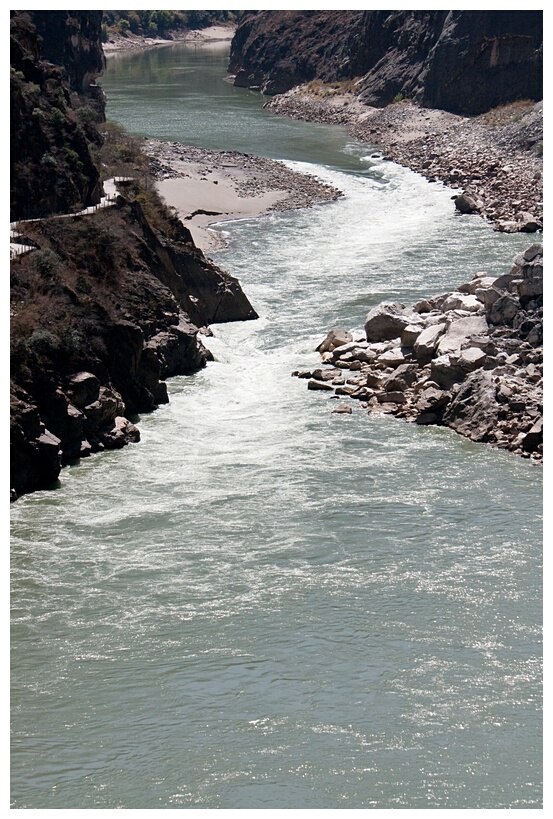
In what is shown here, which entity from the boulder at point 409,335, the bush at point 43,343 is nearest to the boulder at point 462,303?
the boulder at point 409,335

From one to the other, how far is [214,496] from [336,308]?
708 inches

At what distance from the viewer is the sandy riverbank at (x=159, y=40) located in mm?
169625

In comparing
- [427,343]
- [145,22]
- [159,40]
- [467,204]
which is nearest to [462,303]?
[427,343]

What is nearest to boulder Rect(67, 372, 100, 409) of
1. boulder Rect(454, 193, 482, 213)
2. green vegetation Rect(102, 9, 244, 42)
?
boulder Rect(454, 193, 482, 213)

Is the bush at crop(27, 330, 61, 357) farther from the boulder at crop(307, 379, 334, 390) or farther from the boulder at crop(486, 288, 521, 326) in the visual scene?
the boulder at crop(486, 288, 521, 326)

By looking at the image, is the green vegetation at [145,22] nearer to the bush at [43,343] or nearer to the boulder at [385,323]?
the boulder at [385,323]

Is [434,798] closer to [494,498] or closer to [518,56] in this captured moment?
[494,498]

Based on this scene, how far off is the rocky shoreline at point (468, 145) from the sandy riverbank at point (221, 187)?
9.05 m

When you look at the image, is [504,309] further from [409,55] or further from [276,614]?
[409,55]

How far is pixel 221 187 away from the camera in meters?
67.6

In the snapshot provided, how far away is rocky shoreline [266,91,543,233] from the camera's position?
62.7 meters

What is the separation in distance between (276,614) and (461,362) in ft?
47.0

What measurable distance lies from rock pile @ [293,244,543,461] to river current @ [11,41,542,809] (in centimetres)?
89

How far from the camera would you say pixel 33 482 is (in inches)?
1125
